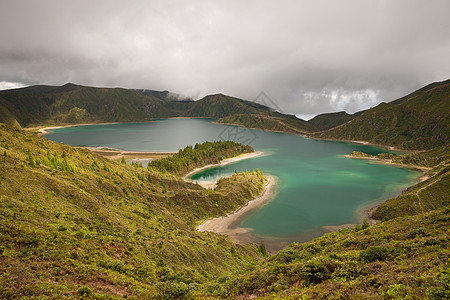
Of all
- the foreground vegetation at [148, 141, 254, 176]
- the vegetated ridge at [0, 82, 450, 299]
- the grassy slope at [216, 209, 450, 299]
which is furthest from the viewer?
the foreground vegetation at [148, 141, 254, 176]

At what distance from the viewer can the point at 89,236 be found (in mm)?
26312

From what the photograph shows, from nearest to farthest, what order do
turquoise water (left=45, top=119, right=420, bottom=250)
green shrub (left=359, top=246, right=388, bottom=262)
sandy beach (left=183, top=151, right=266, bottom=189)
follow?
green shrub (left=359, top=246, right=388, bottom=262), turquoise water (left=45, top=119, right=420, bottom=250), sandy beach (left=183, top=151, right=266, bottom=189)

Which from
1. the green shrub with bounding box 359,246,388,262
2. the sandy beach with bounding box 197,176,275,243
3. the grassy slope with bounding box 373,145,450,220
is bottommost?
the sandy beach with bounding box 197,176,275,243

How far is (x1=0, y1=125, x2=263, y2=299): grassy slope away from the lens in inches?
723

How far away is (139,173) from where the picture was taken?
2584 inches

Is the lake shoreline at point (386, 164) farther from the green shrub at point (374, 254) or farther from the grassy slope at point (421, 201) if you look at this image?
the green shrub at point (374, 254)

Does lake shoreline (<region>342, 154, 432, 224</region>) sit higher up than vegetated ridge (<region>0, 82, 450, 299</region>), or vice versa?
vegetated ridge (<region>0, 82, 450, 299</region>)

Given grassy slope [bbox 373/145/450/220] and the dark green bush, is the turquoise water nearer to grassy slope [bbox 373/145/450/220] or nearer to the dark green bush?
grassy slope [bbox 373/145/450/220]

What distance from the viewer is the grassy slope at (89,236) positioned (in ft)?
60.2

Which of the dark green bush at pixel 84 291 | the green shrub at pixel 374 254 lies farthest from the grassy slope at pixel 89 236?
the green shrub at pixel 374 254

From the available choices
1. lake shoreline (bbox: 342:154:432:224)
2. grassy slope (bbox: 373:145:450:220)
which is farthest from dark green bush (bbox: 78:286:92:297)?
lake shoreline (bbox: 342:154:432:224)

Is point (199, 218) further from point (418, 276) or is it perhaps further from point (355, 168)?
point (355, 168)

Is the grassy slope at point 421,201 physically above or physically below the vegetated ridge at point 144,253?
below

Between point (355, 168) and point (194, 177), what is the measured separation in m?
97.4
